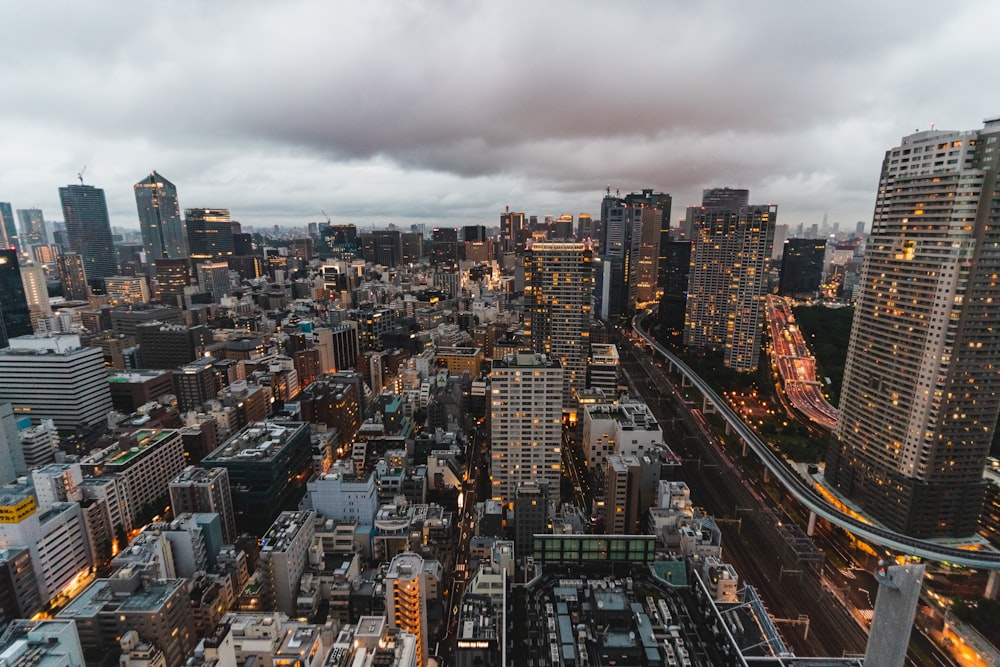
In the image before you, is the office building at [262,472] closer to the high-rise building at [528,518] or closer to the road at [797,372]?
the high-rise building at [528,518]

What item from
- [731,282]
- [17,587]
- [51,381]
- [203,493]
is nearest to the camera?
[17,587]

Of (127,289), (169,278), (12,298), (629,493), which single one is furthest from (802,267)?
(127,289)

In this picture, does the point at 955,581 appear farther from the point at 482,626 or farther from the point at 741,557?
the point at 482,626

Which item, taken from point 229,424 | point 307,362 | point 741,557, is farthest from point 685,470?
point 307,362

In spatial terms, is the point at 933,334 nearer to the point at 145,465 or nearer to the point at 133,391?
the point at 145,465

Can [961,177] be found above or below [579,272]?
above

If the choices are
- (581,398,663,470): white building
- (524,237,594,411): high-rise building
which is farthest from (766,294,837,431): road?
(524,237,594,411): high-rise building

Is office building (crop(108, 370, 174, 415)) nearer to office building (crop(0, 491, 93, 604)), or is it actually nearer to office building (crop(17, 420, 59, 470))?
office building (crop(17, 420, 59, 470))
